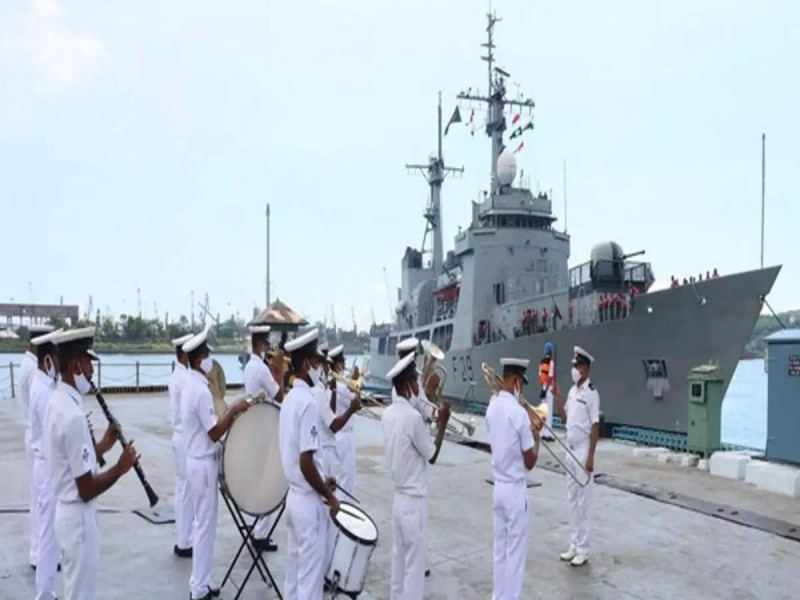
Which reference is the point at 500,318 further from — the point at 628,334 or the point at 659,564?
the point at 659,564

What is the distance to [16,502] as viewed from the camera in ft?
24.7

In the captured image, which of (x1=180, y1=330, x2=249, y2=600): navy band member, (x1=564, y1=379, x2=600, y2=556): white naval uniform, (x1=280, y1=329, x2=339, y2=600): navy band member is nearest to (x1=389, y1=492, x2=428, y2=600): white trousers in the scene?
(x1=280, y1=329, x2=339, y2=600): navy band member

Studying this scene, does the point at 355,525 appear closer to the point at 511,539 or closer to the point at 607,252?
the point at 511,539

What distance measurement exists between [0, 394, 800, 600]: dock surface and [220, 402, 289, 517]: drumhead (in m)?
0.90

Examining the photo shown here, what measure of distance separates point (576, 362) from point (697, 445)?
477 cm

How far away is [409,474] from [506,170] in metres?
20.2

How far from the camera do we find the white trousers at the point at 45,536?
443 centimetres

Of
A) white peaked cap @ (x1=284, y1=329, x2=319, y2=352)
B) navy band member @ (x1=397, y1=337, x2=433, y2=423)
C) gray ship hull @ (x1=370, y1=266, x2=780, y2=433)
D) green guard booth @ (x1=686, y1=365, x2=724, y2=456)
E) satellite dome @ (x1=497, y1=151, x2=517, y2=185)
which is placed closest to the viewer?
white peaked cap @ (x1=284, y1=329, x2=319, y2=352)

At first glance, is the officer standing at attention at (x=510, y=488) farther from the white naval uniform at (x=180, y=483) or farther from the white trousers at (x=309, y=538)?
the white naval uniform at (x=180, y=483)

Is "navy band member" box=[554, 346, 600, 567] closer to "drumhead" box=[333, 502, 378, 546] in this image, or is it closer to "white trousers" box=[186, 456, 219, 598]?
"drumhead" box=[333, 502, 378, 546]

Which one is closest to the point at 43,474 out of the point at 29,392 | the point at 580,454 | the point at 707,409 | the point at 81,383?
the point at 29,392

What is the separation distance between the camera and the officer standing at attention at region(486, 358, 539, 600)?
4.47 metres

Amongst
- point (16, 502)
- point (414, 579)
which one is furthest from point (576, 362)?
point (16, 502)

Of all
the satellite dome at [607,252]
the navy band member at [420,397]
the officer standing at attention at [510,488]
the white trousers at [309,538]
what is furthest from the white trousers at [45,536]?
the satellite dome at [607,252]
